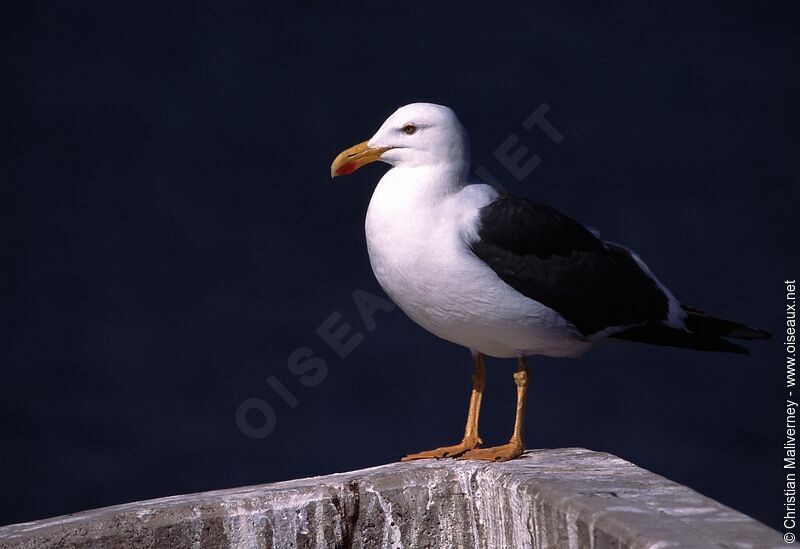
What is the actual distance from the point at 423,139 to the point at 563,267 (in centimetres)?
66

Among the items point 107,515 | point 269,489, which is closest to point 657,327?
point 269,489

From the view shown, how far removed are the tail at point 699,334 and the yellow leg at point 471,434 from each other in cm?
50

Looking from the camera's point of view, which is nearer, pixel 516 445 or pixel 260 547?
pixel 260 547

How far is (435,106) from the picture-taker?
175 inches

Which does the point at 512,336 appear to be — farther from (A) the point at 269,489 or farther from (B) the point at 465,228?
(A) the point at 269,489

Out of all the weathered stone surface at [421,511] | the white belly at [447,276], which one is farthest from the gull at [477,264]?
the weathered stone surface at [421,511]

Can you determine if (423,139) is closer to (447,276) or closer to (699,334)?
(447,276)

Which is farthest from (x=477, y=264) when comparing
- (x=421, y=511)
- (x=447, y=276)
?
(x=421, y=511)

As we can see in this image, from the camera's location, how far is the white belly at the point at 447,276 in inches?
166

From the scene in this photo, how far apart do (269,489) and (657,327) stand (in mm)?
1629

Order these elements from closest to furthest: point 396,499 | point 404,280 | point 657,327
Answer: point 396,499 → point 404,280 → point 657,327

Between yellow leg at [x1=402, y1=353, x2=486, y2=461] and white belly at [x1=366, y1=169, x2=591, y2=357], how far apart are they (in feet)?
0.88

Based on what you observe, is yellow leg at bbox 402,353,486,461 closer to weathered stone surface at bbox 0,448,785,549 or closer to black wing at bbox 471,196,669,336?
weathered stone surface at bbox 0,448,785,549

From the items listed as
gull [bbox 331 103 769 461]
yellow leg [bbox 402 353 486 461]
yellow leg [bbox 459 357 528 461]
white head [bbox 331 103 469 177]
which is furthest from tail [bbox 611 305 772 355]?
white head [bbox 331 103 469 177]
